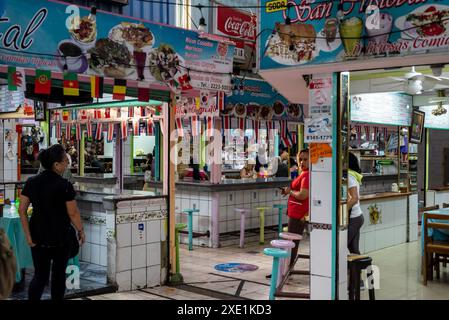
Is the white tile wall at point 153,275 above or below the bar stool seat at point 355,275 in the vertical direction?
below

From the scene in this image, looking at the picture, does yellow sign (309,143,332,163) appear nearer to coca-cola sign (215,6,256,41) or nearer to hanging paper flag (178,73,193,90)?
hanging paper flag (178,73,193,90)

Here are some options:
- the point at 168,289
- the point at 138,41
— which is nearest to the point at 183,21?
the point at 138,41

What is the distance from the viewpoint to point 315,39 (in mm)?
5125

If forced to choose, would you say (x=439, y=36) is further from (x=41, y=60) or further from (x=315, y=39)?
(x=41, y=60)

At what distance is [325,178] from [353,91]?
3.11 metres

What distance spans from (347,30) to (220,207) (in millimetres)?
5541

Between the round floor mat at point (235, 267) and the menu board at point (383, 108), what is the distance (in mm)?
2919

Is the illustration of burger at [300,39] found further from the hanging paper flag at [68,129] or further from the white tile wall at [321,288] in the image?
the hanging paper flag at [68,129]

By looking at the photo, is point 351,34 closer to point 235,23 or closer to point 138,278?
point 138,278

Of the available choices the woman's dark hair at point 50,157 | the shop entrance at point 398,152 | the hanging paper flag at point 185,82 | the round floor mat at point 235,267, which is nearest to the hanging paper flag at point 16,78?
the woman's dark hair at point 50,157

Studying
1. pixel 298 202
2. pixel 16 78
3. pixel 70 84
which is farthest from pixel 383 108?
pixel 16 78

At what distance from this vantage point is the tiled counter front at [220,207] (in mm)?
9789

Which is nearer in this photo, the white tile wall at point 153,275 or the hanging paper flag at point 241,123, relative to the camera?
the white tile wall at point 153,275

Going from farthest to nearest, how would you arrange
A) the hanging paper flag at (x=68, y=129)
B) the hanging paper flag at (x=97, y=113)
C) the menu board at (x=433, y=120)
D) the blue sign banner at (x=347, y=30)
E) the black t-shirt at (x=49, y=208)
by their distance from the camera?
the hanging paper flag at (x=68, y=129), the menu board at (x=433, y=120), the hanging paper flag at (x=97, y=113), the black t-shirt at (x=49, y=208), the blue sign banner at (x=347, y=30)
